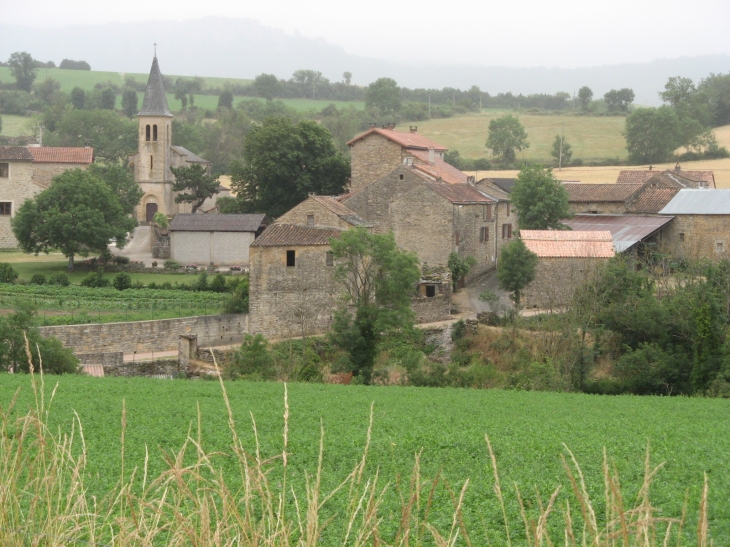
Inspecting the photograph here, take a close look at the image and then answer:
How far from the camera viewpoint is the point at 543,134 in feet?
368

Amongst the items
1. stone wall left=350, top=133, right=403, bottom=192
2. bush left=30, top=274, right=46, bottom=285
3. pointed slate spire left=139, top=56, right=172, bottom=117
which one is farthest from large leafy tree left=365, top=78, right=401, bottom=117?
bush left=30, top=274, right=46, bottom=285

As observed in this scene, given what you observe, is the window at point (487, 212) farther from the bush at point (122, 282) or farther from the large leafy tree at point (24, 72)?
the large leafy tree at point (24, 72)

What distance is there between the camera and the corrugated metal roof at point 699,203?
4597 cm

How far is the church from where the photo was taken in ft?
222

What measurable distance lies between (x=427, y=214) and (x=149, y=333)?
13557mm

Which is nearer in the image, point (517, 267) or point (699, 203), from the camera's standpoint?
point (517, 267)

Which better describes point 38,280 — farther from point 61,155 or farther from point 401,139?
point 61,155

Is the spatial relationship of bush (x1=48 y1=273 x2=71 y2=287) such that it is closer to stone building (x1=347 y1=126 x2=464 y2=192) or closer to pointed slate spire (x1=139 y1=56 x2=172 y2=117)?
stone building (x1=347 y1=126 x2=464 y2=192)

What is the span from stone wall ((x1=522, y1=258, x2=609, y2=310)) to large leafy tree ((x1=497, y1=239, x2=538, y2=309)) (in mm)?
498

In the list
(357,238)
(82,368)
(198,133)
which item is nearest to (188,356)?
(82,368)

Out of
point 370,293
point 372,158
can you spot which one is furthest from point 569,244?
point 372,158

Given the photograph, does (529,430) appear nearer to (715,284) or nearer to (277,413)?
(277,413)

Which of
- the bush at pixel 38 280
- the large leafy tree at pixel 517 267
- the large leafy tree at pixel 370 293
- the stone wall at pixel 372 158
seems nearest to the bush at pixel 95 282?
the bush at pixel 38 280

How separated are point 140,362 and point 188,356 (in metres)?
1.54
